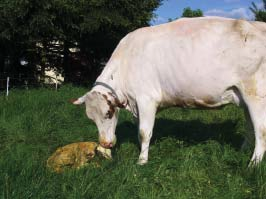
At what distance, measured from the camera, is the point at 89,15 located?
60.6ft

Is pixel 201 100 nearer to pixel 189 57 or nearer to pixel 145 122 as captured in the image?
pixel 189 57

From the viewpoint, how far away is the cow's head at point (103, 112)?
308 inches

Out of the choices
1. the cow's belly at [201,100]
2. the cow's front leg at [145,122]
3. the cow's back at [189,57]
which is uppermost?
the cow's back at [189,57]

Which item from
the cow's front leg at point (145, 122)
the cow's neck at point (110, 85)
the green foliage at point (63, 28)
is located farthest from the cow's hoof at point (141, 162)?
the green foliage at point (63, 28)

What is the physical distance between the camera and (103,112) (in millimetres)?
7855

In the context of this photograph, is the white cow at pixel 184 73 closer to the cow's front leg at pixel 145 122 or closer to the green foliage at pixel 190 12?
the cow's front leg at pixel 145 122

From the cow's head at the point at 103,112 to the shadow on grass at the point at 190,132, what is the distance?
2.56 ft

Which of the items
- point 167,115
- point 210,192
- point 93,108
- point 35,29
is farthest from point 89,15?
point 210,192

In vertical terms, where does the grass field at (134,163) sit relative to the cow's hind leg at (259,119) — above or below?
below

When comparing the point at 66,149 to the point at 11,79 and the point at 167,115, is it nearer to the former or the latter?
the point at 167,115

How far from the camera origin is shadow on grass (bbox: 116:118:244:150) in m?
8.54

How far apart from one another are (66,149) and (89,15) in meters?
11.6

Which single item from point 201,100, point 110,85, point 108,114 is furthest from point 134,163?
point 110,85

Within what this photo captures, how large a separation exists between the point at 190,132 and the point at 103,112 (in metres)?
2.19
